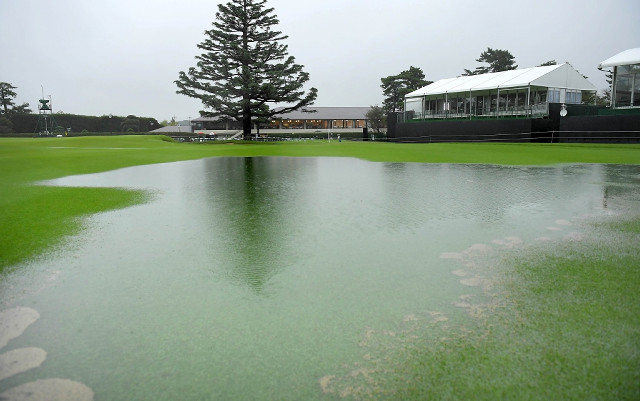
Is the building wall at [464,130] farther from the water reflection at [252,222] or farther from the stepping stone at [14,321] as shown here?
the stepping stone at [14,321]

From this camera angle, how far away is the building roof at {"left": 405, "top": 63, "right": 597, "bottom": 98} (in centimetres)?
2925

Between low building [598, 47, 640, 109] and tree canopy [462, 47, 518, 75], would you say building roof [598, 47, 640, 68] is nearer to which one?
low building [598, 47, 640, 109]

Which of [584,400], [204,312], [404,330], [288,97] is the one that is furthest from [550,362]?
[288,97]

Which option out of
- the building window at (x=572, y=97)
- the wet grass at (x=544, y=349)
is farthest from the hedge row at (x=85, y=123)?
the wet grass at (x=544, y=349)

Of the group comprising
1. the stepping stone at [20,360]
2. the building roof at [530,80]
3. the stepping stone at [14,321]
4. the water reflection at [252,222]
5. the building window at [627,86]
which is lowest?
the stepping stone at [20,360]

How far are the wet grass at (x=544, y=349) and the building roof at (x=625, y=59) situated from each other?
26.8 meters

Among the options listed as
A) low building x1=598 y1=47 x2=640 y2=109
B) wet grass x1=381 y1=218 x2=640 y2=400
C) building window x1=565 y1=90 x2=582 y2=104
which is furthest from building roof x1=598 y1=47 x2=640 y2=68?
wet grass x1=381 y1=218 x2=640 y2=400

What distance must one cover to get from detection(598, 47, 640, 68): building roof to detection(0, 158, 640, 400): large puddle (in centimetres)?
2229

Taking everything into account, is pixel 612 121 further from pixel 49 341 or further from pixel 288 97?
pixel 49 341

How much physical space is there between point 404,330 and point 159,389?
1.25m

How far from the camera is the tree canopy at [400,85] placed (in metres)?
51.5

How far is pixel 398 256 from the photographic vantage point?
3740mm

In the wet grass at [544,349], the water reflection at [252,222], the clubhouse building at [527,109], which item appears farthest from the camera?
the clubhouse building at [527,109]

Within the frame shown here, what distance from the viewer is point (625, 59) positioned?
24.4 metres
